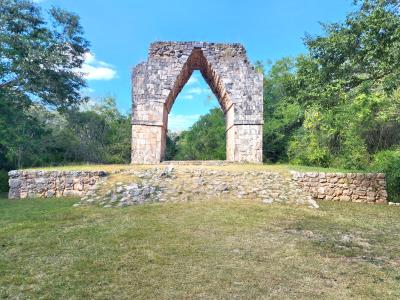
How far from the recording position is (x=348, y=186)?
25.7 feet

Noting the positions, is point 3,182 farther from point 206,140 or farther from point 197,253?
point 197,253

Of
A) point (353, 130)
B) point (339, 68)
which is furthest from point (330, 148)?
point (339, 68)

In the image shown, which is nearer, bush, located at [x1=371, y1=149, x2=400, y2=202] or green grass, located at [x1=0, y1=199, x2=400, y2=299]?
green grass, located at [x1=0, y1=199, x2=400, y2=299]

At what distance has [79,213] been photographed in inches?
227

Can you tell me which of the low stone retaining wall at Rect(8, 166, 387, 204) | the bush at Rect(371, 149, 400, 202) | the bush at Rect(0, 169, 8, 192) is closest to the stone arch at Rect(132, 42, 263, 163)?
the low stone retaining wall at Rect(8, 166, 387, 204)

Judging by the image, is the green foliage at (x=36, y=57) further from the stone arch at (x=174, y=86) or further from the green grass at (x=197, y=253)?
the green grass at (x=197, y=253)

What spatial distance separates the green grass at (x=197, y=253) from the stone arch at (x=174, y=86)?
5903mm

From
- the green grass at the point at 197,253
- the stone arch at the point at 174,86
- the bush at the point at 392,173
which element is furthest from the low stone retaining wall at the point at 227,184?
the stone arch at the point at 174,86

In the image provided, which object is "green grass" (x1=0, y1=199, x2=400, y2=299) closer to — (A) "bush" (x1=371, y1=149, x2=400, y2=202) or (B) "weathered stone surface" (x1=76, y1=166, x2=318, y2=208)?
(B) "weathered stone surface" (x1=76, y1=166, x2=318, y2=208)

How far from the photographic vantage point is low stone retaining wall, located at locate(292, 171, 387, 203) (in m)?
7.81

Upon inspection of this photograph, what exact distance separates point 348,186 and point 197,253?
5461 mm

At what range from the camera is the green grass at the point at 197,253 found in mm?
2877

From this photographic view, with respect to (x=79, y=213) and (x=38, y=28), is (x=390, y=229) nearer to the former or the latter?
(x=79, y=213)

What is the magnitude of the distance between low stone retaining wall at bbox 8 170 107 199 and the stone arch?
3749mm
